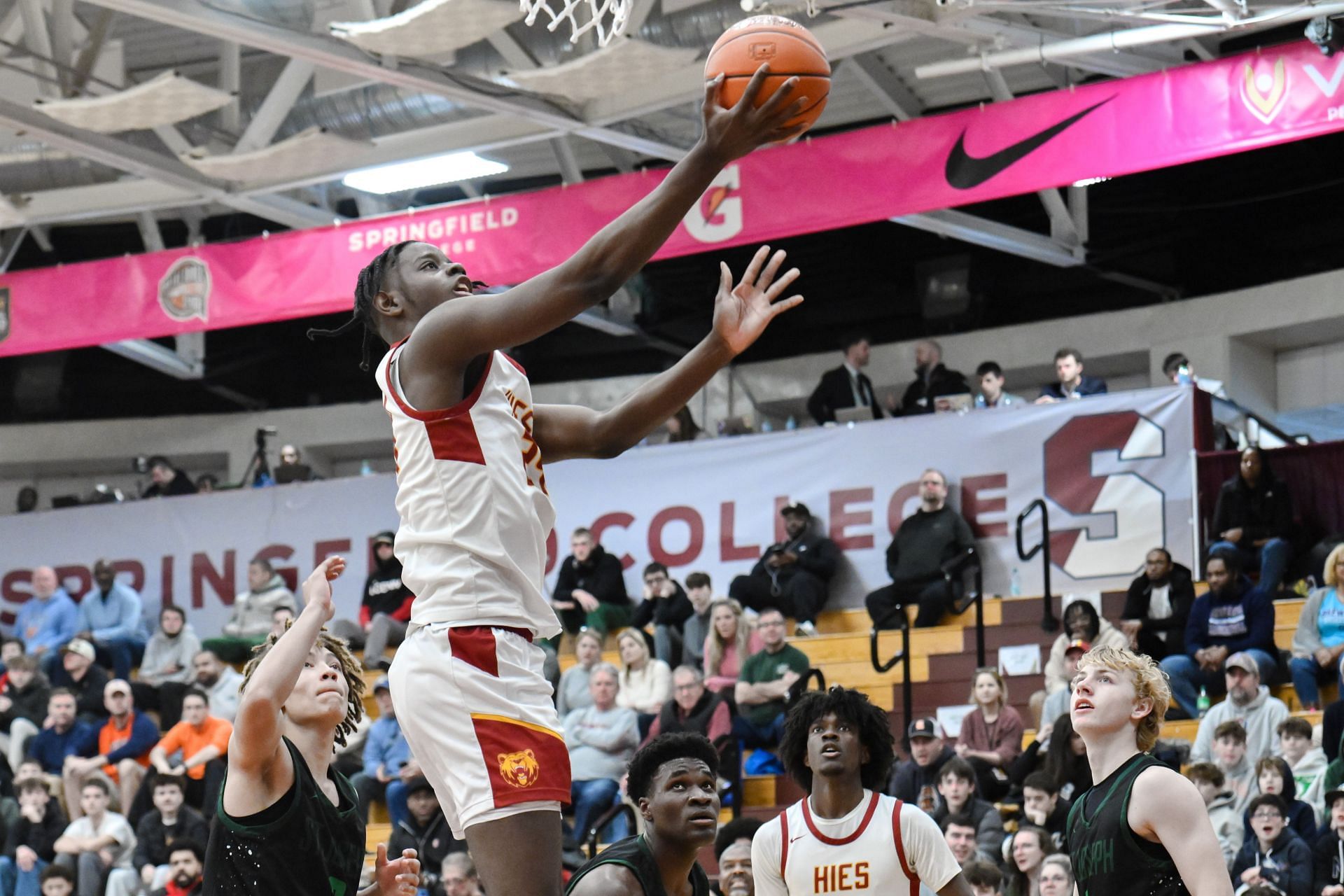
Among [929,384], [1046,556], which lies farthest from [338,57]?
[1046,556]

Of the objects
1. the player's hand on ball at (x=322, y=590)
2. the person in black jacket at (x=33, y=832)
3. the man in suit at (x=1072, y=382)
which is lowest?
the person in black jacket at (x=33, y=832)

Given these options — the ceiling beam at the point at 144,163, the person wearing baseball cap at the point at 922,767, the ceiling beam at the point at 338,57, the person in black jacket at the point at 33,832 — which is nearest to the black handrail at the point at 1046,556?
the person wearing baseball cap at the point at 922,767

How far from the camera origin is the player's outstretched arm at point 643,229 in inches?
141

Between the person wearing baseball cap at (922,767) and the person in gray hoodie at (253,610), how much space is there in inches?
278

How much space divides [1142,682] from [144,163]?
11546 mm

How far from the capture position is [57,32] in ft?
Answer: 45.9

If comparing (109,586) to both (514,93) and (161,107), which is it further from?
(514,93)

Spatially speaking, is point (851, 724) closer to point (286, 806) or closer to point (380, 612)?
point (286, 806)

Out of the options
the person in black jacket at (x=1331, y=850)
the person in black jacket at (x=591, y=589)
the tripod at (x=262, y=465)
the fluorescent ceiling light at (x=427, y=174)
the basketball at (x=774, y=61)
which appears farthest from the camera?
the tripod at (x=262, y=465)

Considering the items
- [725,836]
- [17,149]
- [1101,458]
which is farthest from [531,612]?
[17,149]

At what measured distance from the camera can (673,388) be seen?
14.0 feet

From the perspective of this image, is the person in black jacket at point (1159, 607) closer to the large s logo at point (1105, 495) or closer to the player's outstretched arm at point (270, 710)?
the large s logo at point (1105, 495)

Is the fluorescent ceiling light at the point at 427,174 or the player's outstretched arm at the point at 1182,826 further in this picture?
the fluorescent ceiling light at the point at 427,174

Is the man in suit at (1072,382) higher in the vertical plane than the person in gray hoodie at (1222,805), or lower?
higher
